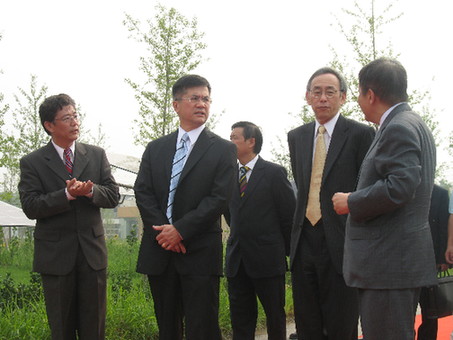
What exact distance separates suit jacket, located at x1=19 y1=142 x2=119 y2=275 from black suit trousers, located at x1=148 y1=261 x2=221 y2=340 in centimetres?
68

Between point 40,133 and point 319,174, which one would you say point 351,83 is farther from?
point 40,133

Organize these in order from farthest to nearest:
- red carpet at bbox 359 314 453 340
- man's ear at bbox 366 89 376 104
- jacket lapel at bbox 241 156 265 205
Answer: red carpet at bbox 359 314 453 340, jacket lapel at bbox 241 156 265 205, man's ear at bbox 366 89 376 104

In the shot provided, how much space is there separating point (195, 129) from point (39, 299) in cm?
307

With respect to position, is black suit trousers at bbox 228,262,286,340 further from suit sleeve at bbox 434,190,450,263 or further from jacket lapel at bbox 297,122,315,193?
suit sleeve at bbox 434,190,450,263

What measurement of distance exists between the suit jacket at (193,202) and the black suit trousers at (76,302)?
58cm

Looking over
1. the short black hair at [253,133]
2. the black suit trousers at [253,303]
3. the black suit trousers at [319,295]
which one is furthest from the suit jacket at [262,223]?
the black suit trousers at [319,295]

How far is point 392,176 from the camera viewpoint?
2691 millimetres

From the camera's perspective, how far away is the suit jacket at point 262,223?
4633 millimetres

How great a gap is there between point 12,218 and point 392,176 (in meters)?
7.51

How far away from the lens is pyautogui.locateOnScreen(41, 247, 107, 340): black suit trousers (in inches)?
156

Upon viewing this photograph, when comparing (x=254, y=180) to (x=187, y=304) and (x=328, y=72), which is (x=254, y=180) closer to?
(x=328, y=72)

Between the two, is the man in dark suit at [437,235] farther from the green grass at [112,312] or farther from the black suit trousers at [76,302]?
the black suit trousers at [76,302]

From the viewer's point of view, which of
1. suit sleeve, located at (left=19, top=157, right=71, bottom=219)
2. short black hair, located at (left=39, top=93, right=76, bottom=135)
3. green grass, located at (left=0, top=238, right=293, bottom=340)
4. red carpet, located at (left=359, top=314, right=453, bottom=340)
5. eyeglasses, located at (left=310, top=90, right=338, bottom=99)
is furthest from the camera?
red carpet, located at (left=359, top=314, right=453, bottom=340)

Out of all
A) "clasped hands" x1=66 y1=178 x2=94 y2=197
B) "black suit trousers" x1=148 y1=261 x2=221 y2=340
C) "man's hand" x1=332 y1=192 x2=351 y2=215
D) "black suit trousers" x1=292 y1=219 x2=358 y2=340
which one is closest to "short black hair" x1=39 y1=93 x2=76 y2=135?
"clasped hands" x1=66 y1=178 x2=94 y2=197
